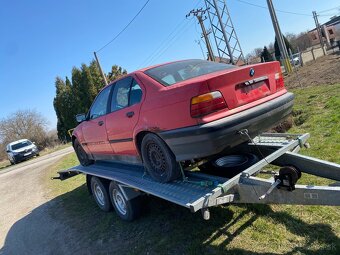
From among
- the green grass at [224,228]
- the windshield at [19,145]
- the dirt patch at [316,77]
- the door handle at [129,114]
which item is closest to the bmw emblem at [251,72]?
the door handle at [129,114]

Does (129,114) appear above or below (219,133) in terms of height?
above

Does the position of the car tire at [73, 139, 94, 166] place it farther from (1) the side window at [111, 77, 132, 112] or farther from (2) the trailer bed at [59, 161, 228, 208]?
(1) the side window at [111, 77, 132, 112]

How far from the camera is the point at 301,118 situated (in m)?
8.13

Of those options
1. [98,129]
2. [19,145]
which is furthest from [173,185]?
[19,145]

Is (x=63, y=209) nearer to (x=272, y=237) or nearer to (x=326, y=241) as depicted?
(x=272, y=237)

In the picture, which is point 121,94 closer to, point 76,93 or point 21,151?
point 21,151

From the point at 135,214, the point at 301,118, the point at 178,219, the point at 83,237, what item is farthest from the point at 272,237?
the point at 301,118

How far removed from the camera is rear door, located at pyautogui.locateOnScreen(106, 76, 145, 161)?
457 centimetres

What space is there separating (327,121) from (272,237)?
171 inches

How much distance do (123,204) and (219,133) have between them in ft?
8.77

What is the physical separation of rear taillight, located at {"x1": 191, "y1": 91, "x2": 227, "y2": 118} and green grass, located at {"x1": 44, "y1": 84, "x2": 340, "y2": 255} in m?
1.49

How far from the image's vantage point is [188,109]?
3.57 metres

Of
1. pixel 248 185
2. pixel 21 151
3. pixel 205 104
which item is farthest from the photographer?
pixel 21 151

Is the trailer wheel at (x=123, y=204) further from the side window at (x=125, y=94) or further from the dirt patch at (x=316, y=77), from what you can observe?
the dirt patch at (x=316, y=77)
